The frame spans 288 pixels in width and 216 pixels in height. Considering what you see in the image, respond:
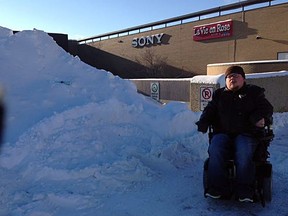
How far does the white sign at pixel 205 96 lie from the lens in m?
10.6

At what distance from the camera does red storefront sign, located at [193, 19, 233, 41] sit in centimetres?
2832

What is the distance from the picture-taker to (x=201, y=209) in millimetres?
3760

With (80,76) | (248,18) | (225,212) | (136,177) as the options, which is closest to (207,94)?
(80,76)

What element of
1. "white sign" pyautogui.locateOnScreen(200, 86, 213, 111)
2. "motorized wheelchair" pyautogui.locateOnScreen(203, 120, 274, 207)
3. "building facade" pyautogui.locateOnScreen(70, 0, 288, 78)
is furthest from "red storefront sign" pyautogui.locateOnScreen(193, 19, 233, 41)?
"motorized wheelchair" pyautogui.locateOnScreen(203, 120, 274, 207)

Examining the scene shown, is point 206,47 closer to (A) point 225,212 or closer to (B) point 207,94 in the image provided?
(B) point 207,94

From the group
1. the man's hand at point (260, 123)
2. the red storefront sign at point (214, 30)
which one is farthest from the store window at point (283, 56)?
the man's hand at point (260, 123)

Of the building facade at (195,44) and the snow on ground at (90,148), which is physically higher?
the building facade at (195,44)

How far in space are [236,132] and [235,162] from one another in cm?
39

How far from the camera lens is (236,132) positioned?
393cm

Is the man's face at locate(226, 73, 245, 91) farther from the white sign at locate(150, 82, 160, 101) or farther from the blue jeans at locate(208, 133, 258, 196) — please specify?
the white sign at locate(150, 82, 160, 101)

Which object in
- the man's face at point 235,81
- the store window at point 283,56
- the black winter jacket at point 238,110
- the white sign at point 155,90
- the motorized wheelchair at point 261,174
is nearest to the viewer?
the motorized wheelchair at point 261,174

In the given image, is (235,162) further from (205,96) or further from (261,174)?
(205,96)

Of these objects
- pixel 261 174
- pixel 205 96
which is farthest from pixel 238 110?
pixel 205 96

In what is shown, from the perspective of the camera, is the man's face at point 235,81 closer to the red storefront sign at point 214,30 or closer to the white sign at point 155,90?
the white sign at point 155,90
